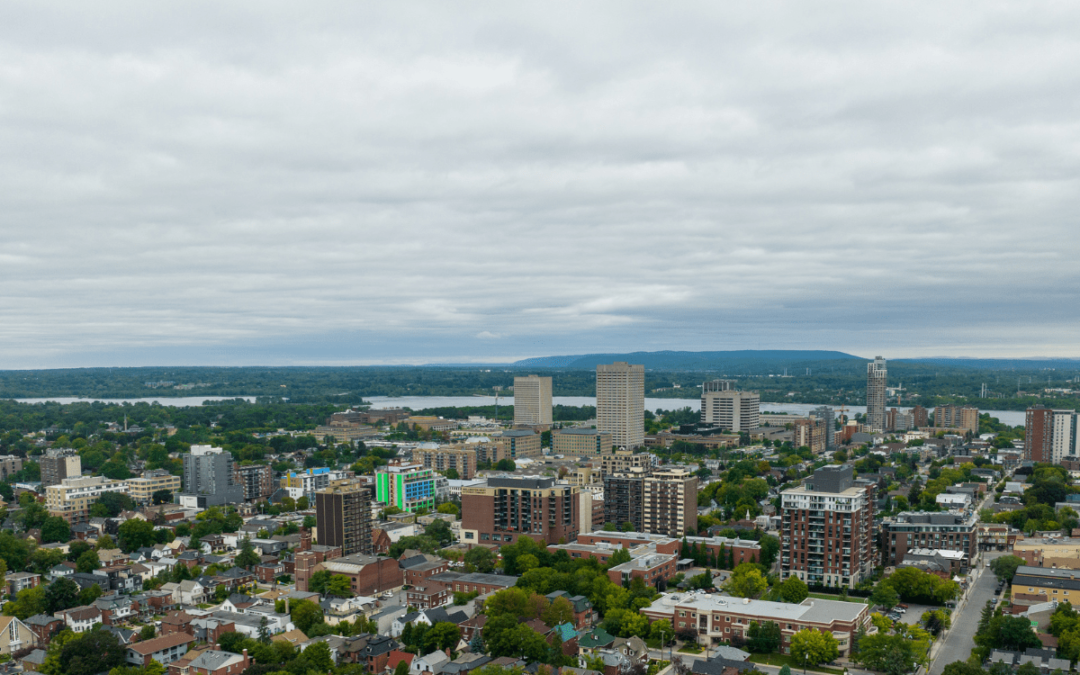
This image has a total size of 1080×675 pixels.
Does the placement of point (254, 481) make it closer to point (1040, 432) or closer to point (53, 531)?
point (53, 531)

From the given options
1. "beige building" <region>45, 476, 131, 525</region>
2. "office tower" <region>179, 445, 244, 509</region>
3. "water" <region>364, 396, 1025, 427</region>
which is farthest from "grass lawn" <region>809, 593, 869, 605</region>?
"water" <region>364, 396, 1025, 427</region>

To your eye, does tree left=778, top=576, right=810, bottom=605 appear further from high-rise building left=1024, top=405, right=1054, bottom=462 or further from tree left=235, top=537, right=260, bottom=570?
high-rise building left=1024, top=405, right=1054, bottom=462

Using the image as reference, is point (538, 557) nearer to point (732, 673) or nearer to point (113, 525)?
point (732, 673)

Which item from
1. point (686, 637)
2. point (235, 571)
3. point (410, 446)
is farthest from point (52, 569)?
point (410, 446)

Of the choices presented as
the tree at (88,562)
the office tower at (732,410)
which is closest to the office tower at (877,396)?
the office tower at (732,410)

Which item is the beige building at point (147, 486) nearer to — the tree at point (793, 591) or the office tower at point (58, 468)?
the office tower at point (58, 468)

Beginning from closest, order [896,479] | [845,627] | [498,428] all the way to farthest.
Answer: [845,627], [896,479], [498,428]
